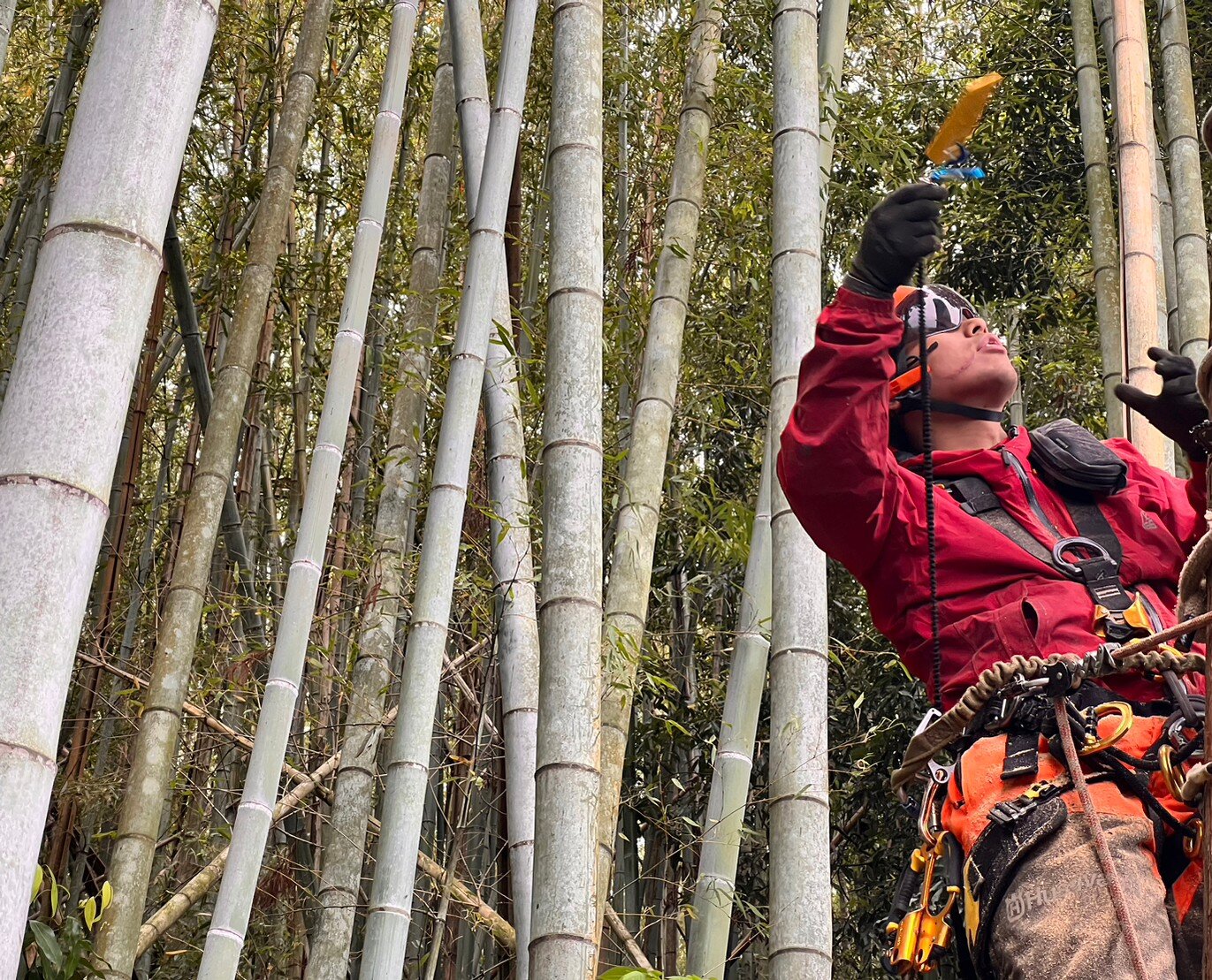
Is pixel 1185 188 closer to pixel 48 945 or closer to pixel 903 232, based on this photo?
pixel 903 232

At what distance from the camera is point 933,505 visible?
6.63 ft

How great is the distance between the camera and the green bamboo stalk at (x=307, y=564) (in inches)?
Answer: 125

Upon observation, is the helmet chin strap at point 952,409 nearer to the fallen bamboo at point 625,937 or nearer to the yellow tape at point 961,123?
the yellow tape at point 961,123

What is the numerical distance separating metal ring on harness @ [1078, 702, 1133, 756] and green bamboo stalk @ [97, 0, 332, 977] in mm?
2603

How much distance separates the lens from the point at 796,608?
2.63 m

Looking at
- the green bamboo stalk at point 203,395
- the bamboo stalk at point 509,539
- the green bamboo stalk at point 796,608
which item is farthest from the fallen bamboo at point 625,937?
the green bamboo stalk at point 203,395

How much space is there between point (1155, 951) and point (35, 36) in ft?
18.4

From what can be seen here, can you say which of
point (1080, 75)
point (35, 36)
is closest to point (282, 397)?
point (35, 36)

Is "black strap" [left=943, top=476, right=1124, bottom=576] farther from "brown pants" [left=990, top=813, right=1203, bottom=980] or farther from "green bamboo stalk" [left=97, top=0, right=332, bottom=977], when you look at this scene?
"green bamboo stalk" [left=97, top=0, right=332, bottom=977]

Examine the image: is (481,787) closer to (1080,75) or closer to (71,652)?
(1080,75)

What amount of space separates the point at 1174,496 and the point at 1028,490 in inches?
9.4

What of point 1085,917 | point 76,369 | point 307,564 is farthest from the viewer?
point 307,564

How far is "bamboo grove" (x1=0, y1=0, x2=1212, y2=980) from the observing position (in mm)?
1873

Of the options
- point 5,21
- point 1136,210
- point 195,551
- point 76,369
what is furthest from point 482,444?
point 76,369
